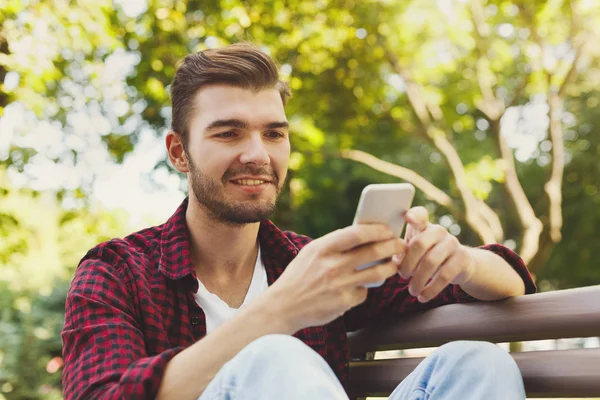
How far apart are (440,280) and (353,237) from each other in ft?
1.42

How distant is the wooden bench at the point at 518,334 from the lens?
1756mm

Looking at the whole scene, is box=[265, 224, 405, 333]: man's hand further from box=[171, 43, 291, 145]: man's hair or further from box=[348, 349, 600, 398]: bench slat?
box=[171, 43, 291, 145]: man's hair

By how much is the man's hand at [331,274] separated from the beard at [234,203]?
80cm

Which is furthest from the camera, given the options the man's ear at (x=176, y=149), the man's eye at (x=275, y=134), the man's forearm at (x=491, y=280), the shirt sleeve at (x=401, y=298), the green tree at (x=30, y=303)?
the green tree at (x=30, y=303)

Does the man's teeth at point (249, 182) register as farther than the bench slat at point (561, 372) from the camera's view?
Yes

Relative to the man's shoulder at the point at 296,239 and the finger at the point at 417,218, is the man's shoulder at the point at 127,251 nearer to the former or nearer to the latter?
the man's shoulder at the point at 296,239

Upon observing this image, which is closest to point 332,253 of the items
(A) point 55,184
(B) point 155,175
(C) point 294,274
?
(C) point 294,274

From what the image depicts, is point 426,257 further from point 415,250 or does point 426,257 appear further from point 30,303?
point 30,303

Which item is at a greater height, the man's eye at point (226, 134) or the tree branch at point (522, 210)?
the man's eye at point (226, 134)

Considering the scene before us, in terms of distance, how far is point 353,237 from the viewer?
1585 mm

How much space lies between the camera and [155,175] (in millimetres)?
11117

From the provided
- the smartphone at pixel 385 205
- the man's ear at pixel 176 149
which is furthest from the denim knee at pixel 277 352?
the man's ear at pixel 176 149

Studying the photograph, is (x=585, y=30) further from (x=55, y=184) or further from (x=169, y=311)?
(x=169, y=311)

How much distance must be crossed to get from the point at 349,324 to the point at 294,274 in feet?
3.13
